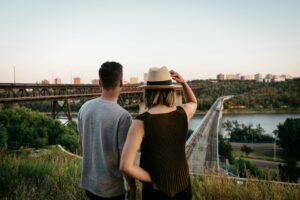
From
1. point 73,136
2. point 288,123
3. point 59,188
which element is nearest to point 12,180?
point 59,188

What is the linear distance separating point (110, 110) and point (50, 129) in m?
28.6

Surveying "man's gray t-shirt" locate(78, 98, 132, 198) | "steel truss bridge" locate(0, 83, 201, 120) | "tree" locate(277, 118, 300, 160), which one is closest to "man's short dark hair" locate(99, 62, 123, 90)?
"man's gray t-shirt" locate(78, 98, 132, 198)

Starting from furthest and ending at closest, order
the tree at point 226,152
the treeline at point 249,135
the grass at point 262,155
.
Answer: the treeline at point 249,135 → the grass at point 262,155 → the tree at point 226,152

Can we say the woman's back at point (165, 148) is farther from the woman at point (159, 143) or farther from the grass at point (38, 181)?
the grass at point (38, 181)

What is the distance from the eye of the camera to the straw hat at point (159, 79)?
6.18 feet

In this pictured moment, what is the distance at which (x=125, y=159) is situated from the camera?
1809mm

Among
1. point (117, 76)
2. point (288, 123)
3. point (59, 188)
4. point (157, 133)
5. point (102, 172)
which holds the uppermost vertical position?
point (117, 76)

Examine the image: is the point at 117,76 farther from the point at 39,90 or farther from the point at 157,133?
the point at 39,90

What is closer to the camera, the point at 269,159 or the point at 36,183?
the point at 36,183

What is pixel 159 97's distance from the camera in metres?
1.89

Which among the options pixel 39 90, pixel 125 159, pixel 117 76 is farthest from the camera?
pixel 39 90

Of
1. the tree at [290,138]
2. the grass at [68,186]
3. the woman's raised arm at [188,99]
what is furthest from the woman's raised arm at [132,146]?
the tree at [290,138]

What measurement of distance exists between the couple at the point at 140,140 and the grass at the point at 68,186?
128cm

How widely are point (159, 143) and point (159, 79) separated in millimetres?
380
